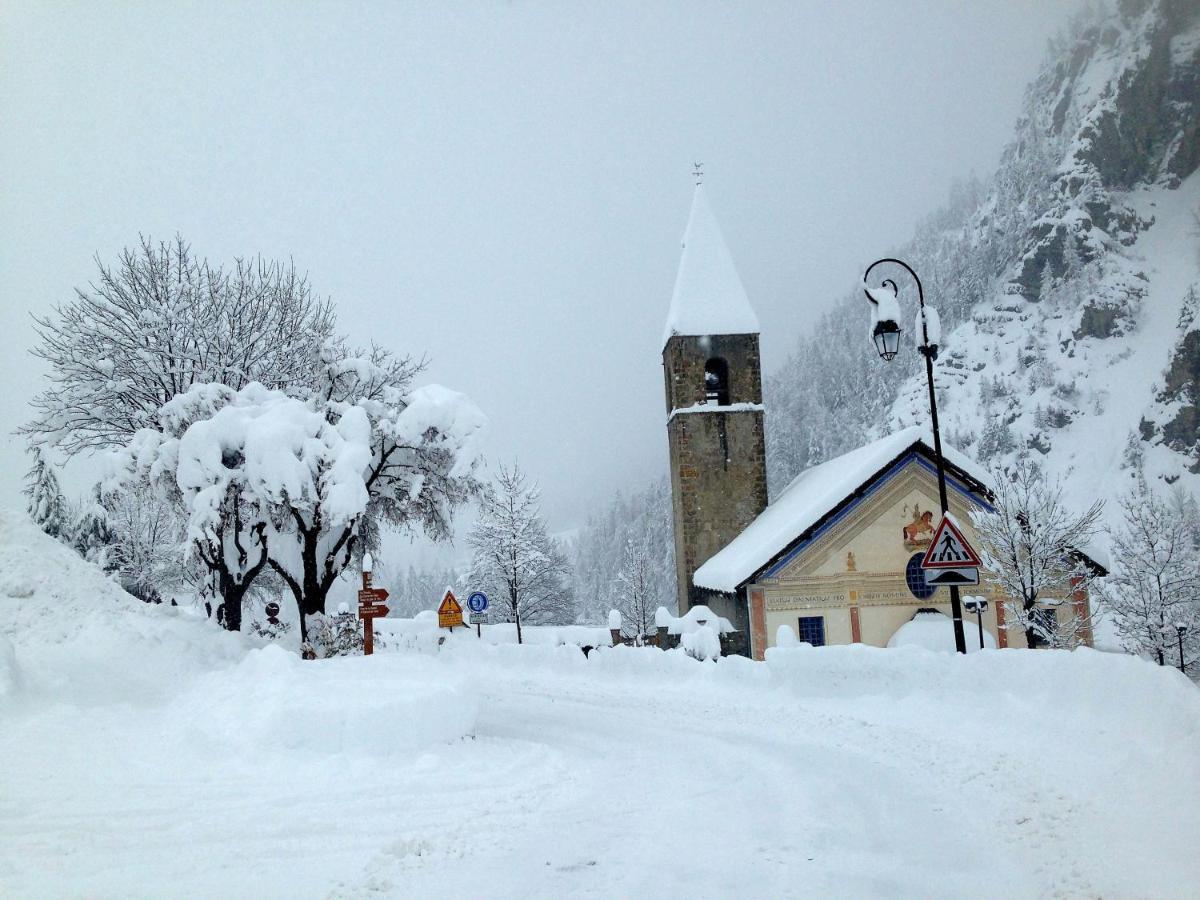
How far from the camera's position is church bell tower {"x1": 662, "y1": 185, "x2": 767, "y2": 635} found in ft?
96.2

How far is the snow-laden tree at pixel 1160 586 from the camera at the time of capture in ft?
93.1

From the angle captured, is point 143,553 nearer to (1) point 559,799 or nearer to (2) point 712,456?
(2) point 712,456

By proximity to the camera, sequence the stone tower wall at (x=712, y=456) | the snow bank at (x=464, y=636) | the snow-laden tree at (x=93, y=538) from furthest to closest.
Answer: the snow-laden tree at (x=93, y=538) < the stone tower wall at (x=712, y=456) < the snow bank at (x=464, y=636)

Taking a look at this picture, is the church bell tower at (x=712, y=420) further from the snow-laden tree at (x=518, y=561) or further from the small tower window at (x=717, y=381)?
the snow-laden tree at (x=518, y=561)

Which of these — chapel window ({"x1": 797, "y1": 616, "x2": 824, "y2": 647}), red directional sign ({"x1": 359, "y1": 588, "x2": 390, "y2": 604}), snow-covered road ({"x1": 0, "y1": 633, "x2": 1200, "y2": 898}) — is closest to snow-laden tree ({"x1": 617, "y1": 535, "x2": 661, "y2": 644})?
chapel window ({"x1": 797, "y1": 616, "x2": 824, "y2": 647})

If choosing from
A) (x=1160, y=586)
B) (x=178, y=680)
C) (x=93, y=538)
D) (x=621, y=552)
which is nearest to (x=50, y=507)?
(x=93, y=538)

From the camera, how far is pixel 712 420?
2980cm

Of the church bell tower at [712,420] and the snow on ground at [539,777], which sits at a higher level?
the church bell tower at [712,420]

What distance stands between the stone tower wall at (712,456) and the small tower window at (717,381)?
9.4 inches

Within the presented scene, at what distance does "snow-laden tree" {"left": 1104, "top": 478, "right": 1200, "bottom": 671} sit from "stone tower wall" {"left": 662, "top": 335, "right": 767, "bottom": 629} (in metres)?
12.8

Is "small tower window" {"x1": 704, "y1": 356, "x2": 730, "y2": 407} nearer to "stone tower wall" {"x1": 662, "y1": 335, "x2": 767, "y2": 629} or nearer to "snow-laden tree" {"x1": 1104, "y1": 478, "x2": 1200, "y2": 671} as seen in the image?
"stone tower wall" {"x1": 662, "y1": 335, "x2": 767, "y2": 629}

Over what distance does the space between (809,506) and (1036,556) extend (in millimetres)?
5817

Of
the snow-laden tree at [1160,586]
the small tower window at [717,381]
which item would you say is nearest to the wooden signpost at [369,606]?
the small tower window at [717,381]

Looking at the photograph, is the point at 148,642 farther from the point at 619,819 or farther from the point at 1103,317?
the point at 1103,317
